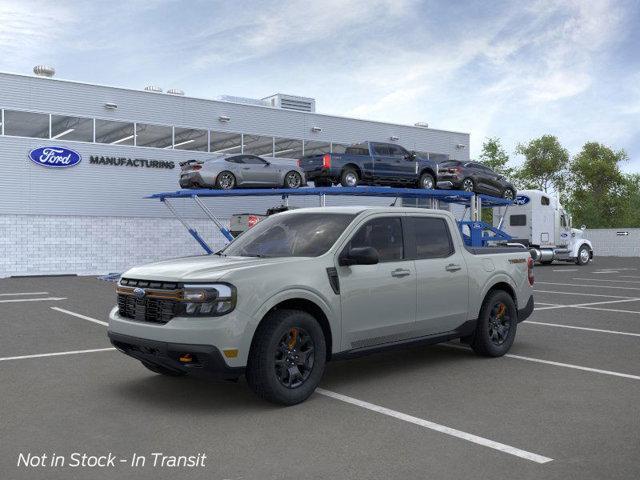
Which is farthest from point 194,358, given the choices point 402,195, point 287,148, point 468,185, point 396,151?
point 287,148

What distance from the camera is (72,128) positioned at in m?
27.3

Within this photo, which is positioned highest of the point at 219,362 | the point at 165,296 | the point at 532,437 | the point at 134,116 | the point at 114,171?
the point at 134,116

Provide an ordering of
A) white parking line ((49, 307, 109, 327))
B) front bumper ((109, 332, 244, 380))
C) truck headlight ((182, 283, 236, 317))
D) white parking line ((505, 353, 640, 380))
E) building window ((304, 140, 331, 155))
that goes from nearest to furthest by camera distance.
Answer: front bumper ((109, 332, 244, 380)), truck headlight ((182, 283, 236, 317)), white parking line ((505, 353, 640, 380)), white parking line ((49, 307, 109, 327)), building window ((304, 140, 331, 155))

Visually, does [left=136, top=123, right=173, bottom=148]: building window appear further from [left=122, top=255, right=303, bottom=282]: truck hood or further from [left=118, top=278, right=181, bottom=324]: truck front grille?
[left=118, top=278, right=181, bottom=324]: truck front grille

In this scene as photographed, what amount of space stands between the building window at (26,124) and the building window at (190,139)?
552cm

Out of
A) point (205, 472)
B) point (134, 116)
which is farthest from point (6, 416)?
point (134, 116)

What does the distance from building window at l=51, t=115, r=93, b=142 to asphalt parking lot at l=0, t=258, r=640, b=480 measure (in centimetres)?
1980

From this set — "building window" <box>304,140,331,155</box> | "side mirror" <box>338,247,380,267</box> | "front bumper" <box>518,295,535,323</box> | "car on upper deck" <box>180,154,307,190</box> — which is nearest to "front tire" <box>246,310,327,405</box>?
"side mirror" <box>338,247,380,267</box>

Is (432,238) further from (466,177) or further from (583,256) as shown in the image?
(583,256)

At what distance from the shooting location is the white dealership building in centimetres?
2619

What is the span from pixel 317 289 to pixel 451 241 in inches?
90.1

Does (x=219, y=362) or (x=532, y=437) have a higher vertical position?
(x=219, y=362)

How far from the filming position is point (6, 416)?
5559 mm

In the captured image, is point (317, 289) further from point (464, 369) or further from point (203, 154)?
point (203, 154)
